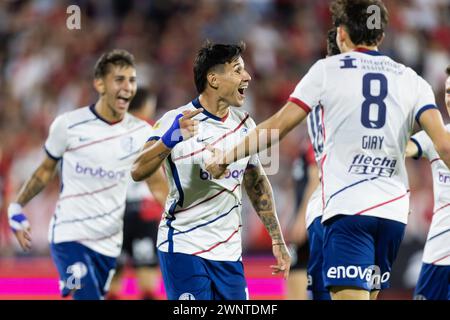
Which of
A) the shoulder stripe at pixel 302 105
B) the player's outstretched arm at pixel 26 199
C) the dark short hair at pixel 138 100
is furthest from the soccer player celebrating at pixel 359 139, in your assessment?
the dark short hair at pixel 138 100

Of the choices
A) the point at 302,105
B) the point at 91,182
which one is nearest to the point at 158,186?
the point at 91,182

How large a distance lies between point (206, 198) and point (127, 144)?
6.76 feet

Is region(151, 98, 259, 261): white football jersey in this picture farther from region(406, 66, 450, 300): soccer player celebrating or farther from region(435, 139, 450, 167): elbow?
region(406, 66, 450, 300): soccer player celebrating

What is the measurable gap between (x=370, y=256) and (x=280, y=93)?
358 inches

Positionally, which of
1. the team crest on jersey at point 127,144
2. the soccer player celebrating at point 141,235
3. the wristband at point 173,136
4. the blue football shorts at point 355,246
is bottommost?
the soccer player celebrating at point 141,235

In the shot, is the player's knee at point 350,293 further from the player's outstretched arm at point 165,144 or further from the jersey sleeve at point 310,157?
the jersey sleeve at point 310,157

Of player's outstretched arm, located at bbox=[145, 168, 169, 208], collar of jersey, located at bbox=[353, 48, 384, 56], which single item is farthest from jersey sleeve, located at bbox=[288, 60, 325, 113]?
player's outstretched arm, located at bbox=[145, 168, 169, 208]

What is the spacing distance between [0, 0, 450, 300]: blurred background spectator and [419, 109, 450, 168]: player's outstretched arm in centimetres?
847

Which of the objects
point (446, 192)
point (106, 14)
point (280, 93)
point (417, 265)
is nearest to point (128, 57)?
point (446, 192)

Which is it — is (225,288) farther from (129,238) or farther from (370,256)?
(129,238)

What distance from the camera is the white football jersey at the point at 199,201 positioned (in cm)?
584

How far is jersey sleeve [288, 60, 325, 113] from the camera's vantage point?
5.26 metres

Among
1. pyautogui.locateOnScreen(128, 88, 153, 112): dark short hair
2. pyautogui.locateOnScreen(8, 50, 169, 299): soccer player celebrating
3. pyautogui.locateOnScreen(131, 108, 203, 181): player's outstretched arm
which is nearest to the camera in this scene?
pyautogui.locateOnScreen(131, 108, 203, 181): player's outstretched arm

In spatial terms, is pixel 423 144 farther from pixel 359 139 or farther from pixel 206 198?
pixel 206 198
